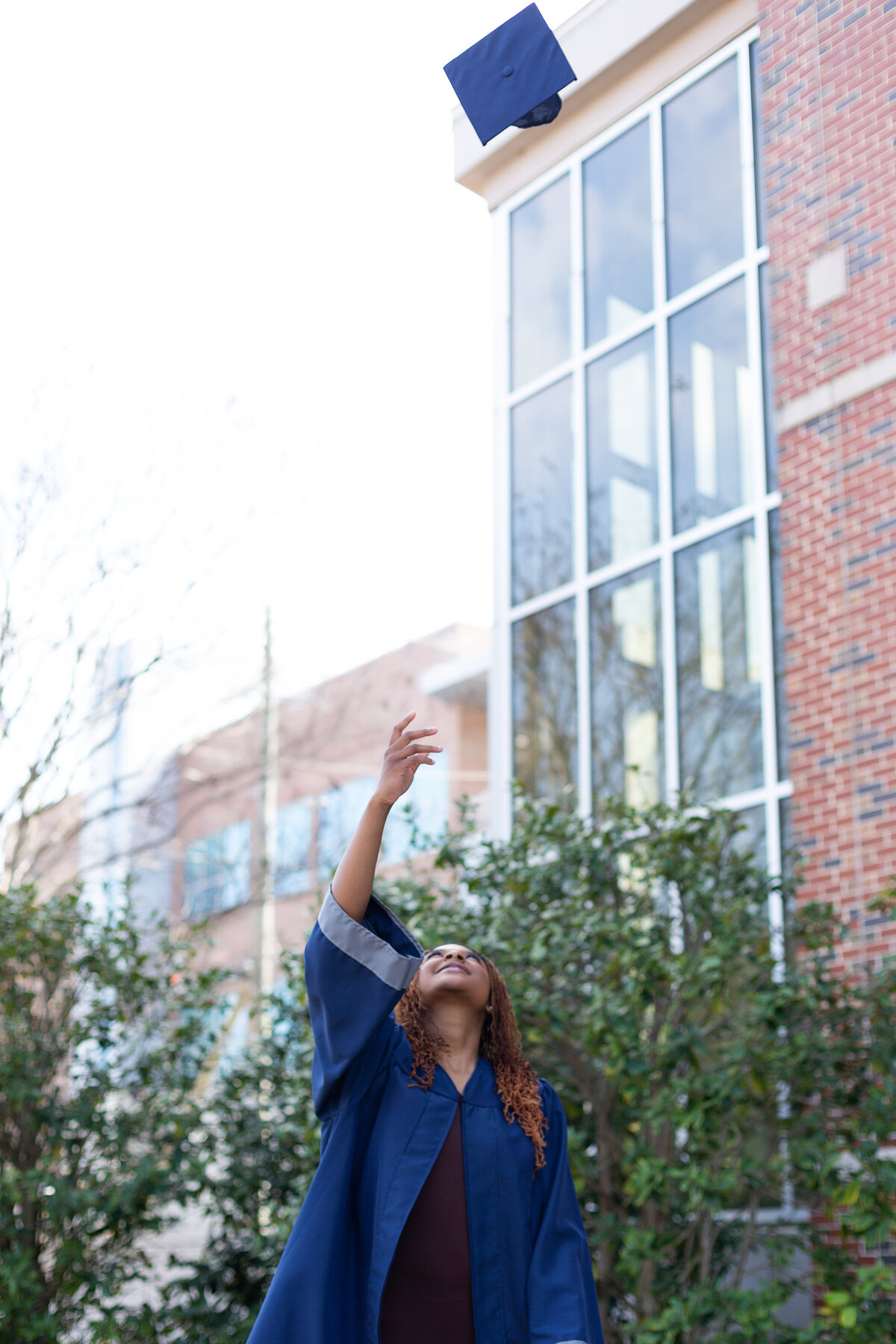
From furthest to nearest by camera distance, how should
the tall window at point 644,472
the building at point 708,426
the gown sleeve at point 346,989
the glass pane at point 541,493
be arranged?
the glass pane at point 541,493 < the tall window at point 644,472 < the building at point 708,426 < the gown sleeve at point 346,989

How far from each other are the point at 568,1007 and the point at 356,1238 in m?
2.59

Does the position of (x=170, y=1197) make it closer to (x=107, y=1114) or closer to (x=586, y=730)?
(x=107, y=1114)

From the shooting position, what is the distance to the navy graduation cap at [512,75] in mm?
4762

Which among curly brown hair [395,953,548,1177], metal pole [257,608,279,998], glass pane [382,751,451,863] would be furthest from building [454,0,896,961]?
glass pane [382,751,451,863]

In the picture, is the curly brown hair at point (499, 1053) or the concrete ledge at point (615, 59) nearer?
the curly brown hair at point (499, 1053)

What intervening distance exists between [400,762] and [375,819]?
0.41 feet

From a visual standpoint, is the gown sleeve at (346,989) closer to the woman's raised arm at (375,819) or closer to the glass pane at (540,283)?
the woman's raised arm at (375,819)

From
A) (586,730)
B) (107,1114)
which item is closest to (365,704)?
(586,730)

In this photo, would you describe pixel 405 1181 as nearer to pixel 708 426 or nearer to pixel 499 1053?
pixel 499 1053

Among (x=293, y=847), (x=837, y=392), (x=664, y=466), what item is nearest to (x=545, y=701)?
(x=664, y=466)

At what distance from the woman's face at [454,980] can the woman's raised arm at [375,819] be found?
30cm

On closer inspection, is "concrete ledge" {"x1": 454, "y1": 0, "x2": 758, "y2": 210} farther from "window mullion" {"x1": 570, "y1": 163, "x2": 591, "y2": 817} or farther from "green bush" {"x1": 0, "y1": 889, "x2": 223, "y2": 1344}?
"green bush" {"x1": 0, "y1": 889, "x2": 223, "y2": 1344}

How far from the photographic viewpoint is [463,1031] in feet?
10.1

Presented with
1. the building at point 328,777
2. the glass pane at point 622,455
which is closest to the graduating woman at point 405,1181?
the glass pane at point 622,455
